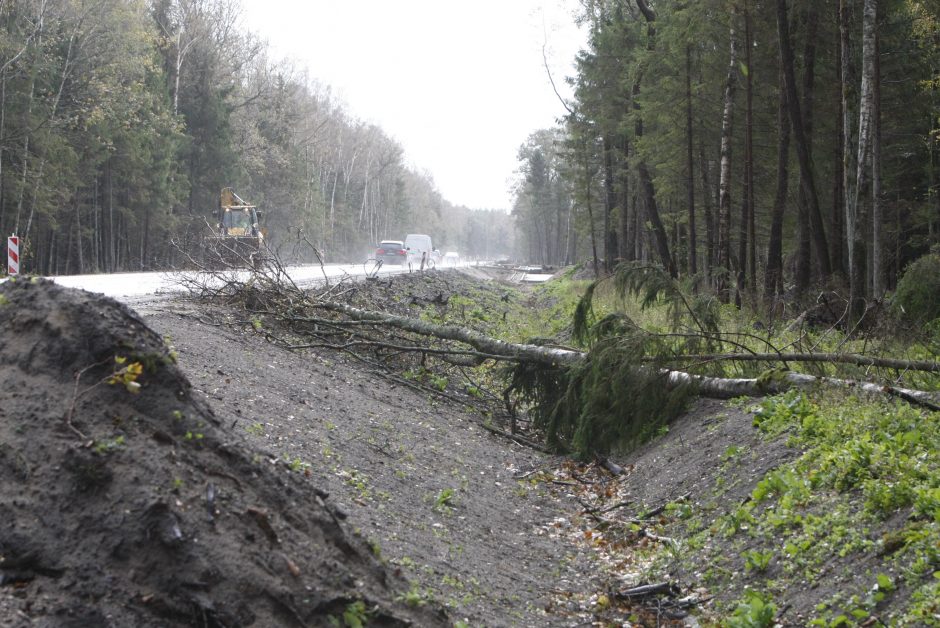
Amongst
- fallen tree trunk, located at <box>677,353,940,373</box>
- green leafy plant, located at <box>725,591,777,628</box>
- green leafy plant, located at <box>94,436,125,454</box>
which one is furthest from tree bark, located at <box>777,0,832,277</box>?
green leafy plant, located at <box>94,436,125,454</box>

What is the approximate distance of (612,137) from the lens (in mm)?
38656

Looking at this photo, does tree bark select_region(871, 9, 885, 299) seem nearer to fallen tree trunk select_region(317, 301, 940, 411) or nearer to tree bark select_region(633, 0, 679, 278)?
fallen tree trunk select_region(317, 301, 940, 411)

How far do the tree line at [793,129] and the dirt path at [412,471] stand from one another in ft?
29.4

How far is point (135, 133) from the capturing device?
3716 cm

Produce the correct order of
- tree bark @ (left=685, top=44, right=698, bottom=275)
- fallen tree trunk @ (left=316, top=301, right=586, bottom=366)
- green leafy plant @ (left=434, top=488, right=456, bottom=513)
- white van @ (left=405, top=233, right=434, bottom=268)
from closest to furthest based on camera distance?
green leafy plant @ (left=434, top=488, right=456, bottom=513)
fallen tree trunk @ (left=316, top=301, right=586, bottom=366)
tree bark @ (left=685, top=44, right=698, bottom=275)
white van @ (left=405, top=233, right=434, bottom=268)

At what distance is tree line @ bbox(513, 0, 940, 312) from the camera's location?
54.4 feet

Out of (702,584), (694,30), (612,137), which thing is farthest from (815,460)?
(612,137)

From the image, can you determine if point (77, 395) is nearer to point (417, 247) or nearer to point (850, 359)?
point (850, 359)

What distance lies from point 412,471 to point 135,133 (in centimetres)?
3490

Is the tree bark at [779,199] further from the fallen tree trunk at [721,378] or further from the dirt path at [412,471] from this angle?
the dirt path at [412,471]

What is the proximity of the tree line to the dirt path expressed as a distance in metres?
8.95

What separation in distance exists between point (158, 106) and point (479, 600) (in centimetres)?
3979

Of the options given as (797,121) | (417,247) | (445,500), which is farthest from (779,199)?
(417,247)

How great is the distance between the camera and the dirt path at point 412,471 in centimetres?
521
